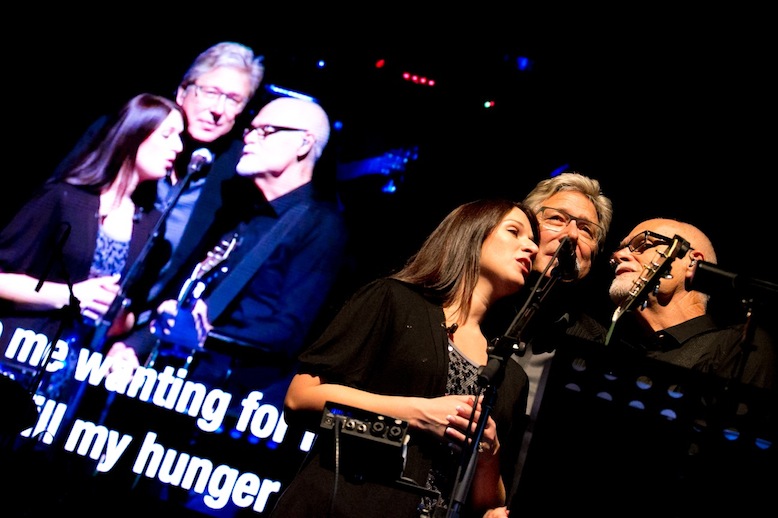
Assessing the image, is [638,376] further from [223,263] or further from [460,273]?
[223,263]

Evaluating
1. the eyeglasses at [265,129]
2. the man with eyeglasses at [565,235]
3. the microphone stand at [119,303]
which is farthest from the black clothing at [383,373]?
the eyeglasses at [265,129]

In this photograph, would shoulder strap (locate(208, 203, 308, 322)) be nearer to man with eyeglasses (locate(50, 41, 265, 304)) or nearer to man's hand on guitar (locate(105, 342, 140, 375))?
man with eyeglasses (locate(50, 41, 265, 304))

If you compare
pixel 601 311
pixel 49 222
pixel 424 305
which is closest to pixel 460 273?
pixel 424 305

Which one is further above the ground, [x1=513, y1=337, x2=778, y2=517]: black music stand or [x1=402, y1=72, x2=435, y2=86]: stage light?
[x1=402, y1=72, x2=435, y2=86]: stage light

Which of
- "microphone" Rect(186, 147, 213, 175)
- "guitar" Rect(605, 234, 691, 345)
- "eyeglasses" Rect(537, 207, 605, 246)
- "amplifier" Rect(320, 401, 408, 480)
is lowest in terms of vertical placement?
"amplifier" Rect(320, 401, 408, 480)

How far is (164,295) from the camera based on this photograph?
4289 millimetres

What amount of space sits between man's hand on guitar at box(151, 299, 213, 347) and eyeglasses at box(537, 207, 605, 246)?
202cm

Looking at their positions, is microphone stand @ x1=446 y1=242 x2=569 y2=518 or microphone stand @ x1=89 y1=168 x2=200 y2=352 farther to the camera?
microphone stand @ x1=89 y1=168 x2=200 y2=352

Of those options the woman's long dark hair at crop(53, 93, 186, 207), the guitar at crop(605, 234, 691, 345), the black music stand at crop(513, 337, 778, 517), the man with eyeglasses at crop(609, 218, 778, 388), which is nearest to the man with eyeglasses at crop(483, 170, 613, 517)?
the man with eyeglasses at crop(609, 218, 778, 388)

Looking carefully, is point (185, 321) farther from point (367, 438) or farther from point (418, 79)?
point (367, 438)

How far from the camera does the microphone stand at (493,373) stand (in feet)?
6.07

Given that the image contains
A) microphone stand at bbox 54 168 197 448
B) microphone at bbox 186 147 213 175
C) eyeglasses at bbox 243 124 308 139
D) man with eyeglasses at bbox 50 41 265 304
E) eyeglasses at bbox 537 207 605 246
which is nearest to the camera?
eyeglasses at bbox 537 207 605 246

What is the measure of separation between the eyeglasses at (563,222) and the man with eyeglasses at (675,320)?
0.63ft

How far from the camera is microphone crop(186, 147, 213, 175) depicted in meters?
4.59
